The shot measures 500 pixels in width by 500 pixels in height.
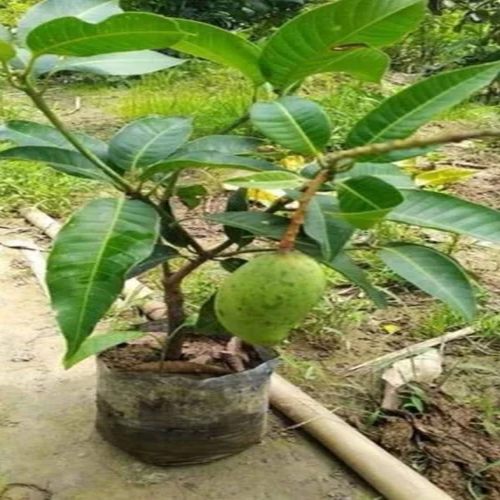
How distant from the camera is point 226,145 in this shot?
Result: 146 cm

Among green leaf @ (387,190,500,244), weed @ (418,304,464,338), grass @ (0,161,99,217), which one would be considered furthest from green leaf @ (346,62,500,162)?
grass @ (0,161,99,217)

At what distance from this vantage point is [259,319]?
1.07 meters

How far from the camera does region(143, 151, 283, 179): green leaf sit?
1.30 meters

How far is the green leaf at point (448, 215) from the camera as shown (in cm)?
128

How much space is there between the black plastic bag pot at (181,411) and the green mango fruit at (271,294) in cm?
52

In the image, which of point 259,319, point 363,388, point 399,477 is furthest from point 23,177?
point 259,319

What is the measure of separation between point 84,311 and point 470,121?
3.34 meters

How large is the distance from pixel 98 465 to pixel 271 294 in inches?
29.9

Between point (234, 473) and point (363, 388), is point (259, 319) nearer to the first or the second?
point (234, 473)

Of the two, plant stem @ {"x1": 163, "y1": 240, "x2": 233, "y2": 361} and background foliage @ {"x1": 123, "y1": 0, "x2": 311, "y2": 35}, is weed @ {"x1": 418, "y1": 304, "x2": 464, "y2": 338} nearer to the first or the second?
plant stem @ {"x1": 163, "y1": 240, "x2": 233, "y2": 361}

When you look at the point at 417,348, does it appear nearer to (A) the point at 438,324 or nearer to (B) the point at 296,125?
(A) the point at 438,324

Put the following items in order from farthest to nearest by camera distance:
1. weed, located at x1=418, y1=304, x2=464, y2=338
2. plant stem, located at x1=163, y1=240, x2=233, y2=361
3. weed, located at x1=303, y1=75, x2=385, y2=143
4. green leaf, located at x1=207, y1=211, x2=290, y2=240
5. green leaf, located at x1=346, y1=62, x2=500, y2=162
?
weed, located at x1=303, y1=75, x2=385, y2=143 < weed, located at x1=418, y1=304, x2=464, y2=338 < plant stem, located at x1=163, y1=240, x2=233, y2=361 < green leaf, located at x1=207, y1=211, x2=290, y2=240 < green leaf, located at x1=346, y1=62, x2=500, y2=162

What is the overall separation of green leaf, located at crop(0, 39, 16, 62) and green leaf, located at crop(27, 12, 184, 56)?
0.03 metres

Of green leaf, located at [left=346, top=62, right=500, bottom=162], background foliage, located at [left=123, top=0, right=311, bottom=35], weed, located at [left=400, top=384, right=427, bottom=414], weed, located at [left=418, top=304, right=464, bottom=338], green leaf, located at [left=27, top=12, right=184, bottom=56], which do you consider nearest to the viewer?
green leaf, located at [left=27, top=12, right=184, bottom=56]
